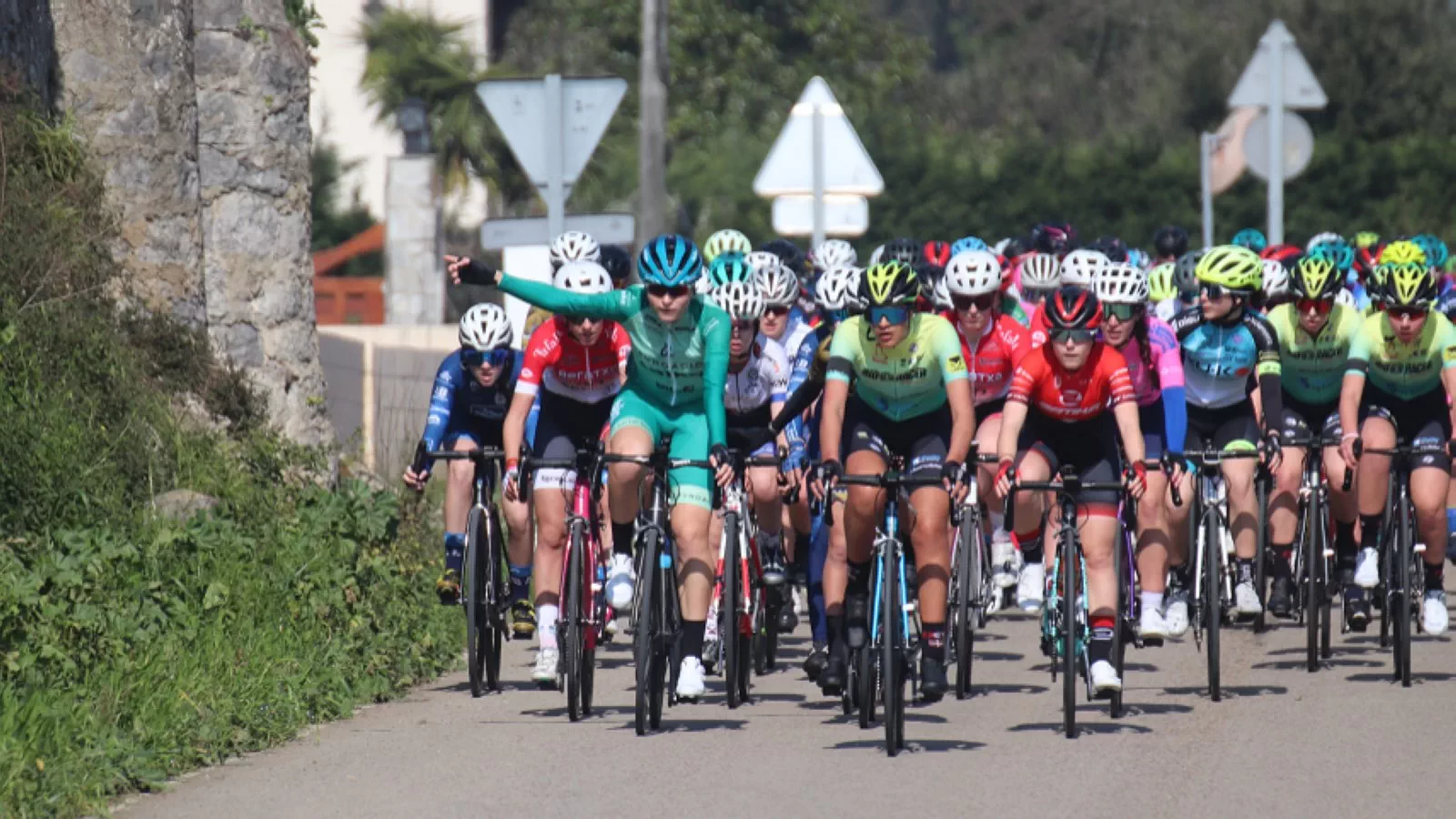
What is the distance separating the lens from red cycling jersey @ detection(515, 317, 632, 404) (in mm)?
11445

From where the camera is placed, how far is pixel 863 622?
10.4 metres

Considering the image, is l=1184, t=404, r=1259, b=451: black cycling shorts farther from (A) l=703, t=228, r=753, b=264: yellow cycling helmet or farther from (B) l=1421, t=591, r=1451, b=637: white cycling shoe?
(A) l=703, t=228, r=753, b=264: yellow cycling helmet

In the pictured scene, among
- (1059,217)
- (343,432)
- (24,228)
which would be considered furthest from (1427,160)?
(24,228)

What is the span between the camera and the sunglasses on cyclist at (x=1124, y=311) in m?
11.6

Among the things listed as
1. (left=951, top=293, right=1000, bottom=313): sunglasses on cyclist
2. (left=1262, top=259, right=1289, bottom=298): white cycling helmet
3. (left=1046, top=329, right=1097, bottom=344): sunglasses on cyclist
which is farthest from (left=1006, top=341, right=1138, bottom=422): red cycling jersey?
(left=1262, top=259, right=1289, bottom=298): white cycling helmet

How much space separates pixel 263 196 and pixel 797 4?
1632 inches

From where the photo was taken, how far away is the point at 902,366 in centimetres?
1053

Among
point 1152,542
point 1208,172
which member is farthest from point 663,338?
point 1208,172

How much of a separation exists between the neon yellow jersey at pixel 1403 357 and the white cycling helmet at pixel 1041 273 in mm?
2312

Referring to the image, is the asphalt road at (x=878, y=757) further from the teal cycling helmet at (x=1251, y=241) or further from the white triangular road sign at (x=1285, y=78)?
the white triangular road sign at (x=1285, y=78)

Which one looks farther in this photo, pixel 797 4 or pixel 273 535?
pixel 797 4

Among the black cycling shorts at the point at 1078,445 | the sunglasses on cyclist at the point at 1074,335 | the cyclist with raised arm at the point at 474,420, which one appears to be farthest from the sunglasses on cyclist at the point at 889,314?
the cyclist with raised arm at the point at 474,420

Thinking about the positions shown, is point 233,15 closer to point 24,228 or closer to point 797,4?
point 24,228

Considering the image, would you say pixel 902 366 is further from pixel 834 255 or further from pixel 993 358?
pixel 834 255
